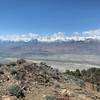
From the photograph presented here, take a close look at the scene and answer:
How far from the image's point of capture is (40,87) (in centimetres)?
2153

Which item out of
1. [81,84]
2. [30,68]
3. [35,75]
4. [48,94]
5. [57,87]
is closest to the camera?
[48,94]

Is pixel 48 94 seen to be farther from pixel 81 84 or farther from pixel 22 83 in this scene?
pixel 81 84

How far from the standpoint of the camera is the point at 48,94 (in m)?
19.8

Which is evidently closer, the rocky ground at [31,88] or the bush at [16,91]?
the bush at [16,91]

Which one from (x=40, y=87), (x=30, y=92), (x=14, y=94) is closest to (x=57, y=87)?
(x=40, y=87)

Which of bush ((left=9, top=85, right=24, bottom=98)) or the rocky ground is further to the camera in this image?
the rocky ground

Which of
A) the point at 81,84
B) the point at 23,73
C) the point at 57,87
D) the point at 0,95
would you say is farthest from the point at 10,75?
the point at 81,84

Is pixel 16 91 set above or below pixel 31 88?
above

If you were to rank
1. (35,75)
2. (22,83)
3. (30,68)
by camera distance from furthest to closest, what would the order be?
1. (30,68)
2. (35,75)
3. (22,83)

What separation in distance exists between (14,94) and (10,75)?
4890 mm

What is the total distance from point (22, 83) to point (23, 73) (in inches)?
106

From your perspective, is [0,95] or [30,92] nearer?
[0,95]

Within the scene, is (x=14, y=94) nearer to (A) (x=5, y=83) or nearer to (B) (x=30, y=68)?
(A) (x=5, y=83)

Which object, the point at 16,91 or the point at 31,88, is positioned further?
the point at 31,88
